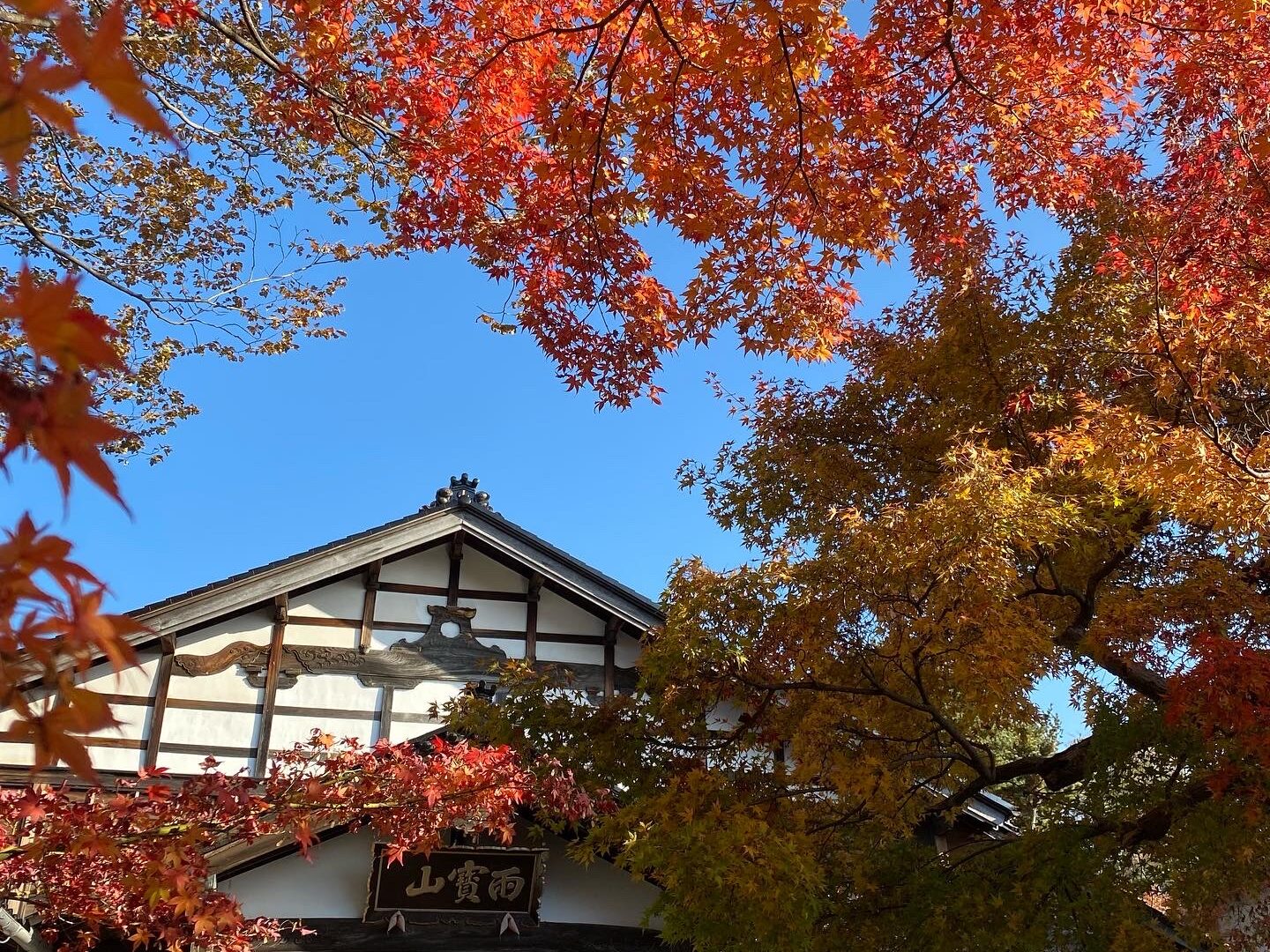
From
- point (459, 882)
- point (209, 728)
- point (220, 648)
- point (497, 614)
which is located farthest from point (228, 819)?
point (497, 614)

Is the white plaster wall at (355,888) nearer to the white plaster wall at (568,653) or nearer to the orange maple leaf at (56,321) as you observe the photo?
the white plaster wall at (568,653)

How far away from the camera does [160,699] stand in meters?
9.49

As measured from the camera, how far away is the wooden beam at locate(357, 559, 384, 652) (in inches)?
404

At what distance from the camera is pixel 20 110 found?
1.04 metres

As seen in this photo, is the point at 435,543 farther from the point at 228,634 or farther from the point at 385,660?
the point at 228,634

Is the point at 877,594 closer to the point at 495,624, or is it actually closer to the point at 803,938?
the point at 803,938

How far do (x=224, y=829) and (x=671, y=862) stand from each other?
9.34 ft

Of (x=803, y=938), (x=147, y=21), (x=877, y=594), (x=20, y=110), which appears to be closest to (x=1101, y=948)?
(x=803, y=938)

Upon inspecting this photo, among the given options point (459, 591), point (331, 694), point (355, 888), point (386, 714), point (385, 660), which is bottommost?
point (355, 888)

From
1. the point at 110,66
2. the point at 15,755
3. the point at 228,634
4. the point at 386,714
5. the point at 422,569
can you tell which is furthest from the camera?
the point at 422,569

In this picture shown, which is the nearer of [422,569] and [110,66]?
[110,66]

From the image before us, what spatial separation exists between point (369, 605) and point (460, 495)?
1593mm

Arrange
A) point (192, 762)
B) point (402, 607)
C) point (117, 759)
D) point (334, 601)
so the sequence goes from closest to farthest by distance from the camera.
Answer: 1. point (117, 759)
2. point (192, 762)
3. point (334, 601)
4. point (402, 607)

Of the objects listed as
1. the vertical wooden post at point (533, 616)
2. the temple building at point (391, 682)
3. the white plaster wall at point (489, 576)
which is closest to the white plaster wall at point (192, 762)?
the temple building at point (391, 682)
